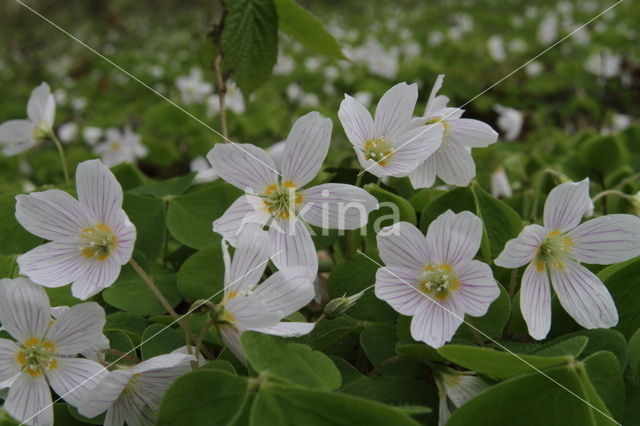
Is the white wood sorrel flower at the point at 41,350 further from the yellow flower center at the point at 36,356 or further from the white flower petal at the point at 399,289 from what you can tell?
the white flower petal at the point at 399,289

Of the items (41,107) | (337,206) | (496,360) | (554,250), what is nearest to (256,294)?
(337,206)

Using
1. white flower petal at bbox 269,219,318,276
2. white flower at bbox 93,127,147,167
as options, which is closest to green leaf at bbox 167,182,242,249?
white flower petal at bbox 269,219,318,276

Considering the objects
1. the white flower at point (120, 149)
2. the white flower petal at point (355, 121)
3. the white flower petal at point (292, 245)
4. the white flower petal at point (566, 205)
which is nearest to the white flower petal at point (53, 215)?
the white flower petal at point (292, 245)

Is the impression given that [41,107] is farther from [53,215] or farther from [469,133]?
[469,133]

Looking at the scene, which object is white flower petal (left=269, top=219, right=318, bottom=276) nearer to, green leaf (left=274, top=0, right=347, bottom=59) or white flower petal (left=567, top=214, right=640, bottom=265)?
white flower petal (left=567, top=214, right=640, bottom=265)

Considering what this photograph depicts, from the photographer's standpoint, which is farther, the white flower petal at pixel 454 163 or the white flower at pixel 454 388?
the white flower petal at pixel 454 163
